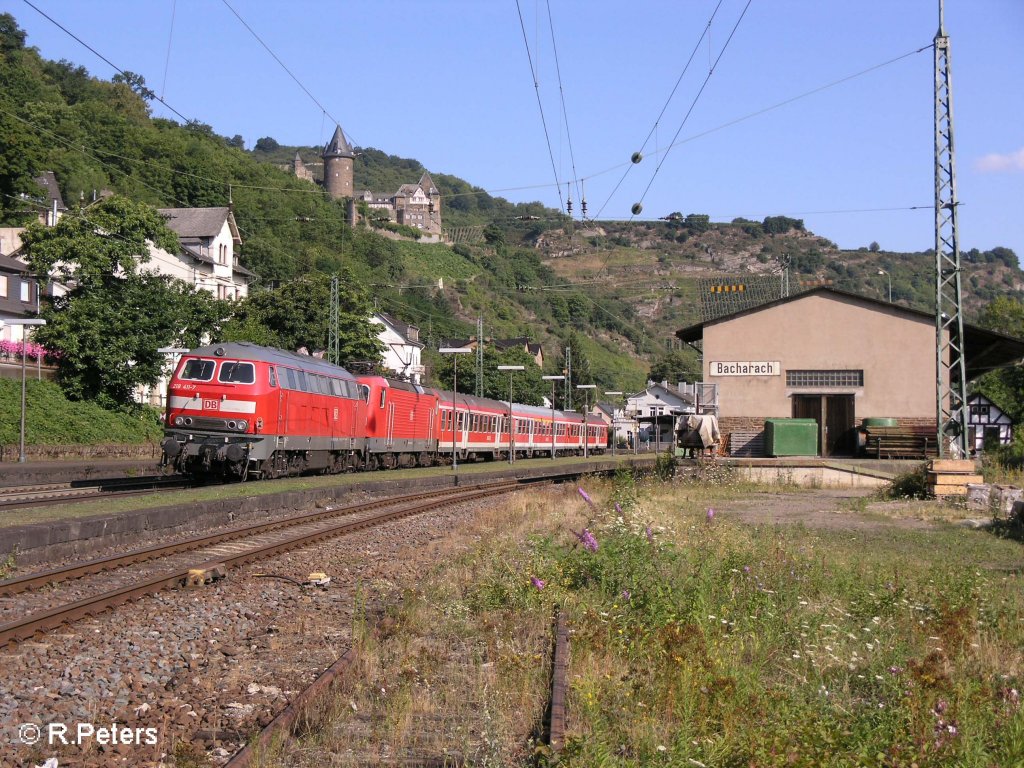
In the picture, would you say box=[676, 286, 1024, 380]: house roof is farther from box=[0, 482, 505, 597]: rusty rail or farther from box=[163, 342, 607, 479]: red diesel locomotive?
box=[0, 482, 505, 597]: rusty rail

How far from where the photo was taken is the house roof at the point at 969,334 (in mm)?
33750

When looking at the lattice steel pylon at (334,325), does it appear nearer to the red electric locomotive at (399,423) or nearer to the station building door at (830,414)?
the red electric locomotive at (399,423)

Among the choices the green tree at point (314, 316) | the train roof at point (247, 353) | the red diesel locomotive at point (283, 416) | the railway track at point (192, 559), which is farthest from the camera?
the green tree at point (314, 316)

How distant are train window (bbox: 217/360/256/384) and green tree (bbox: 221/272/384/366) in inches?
2024

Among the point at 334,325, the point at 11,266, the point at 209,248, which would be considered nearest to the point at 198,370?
the point at 334,325

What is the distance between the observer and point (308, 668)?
7996 mm

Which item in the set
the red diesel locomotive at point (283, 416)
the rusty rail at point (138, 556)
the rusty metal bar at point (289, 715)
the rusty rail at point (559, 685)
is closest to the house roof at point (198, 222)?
the red diesel locomotive at point (283, 416)

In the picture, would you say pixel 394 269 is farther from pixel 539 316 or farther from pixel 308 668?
pixel 308 668

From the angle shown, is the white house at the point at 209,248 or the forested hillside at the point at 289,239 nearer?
the white house at the point at 209,248

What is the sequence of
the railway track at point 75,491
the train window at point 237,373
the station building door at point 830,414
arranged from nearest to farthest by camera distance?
the railway track at point 75,491
the train window at point 237,373
the station building door at point 830,414

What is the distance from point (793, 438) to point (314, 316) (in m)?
50.4

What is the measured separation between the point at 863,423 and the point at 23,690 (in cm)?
3302

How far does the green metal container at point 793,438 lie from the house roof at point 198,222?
59.3 metres

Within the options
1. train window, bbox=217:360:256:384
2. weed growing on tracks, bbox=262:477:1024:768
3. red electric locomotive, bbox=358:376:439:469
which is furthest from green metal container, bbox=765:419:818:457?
weed growing on tracks, bbox=262:477:1024:768
